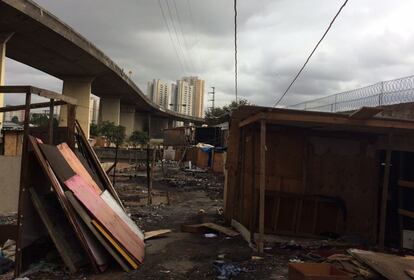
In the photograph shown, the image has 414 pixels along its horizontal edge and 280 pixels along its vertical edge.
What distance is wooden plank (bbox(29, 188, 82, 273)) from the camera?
6.99m

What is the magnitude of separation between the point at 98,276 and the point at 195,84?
241 feet

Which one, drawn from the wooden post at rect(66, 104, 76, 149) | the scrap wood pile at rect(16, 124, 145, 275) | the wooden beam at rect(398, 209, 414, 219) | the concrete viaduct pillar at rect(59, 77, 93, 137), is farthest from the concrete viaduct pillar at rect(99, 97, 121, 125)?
the scrap wood pile at rect(16, 124, 145, 275)

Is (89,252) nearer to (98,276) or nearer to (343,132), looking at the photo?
(98,276)

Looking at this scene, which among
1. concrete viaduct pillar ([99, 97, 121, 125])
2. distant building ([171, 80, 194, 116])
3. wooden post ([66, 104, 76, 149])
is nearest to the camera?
wooden post ([66, 104, 76, 149])

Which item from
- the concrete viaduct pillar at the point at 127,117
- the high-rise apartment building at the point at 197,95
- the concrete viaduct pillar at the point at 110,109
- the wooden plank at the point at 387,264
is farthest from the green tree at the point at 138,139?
the wooden plank at the point at 387,264

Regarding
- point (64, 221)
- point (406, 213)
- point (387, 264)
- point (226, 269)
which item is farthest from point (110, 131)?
point (387, 264)

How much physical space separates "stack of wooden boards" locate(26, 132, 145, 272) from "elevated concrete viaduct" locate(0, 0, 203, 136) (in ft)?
45.5

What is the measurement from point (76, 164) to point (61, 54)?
2346 cm

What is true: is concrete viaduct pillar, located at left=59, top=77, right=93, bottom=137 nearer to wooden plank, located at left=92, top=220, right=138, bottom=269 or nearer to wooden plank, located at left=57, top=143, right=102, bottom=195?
wooden plank, located at left=57, top=143, right=102, bottom=195

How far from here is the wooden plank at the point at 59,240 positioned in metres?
6.99

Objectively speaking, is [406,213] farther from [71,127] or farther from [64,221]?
[71,127]

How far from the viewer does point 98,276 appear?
6879 millimetres

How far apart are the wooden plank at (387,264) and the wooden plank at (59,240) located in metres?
4.46

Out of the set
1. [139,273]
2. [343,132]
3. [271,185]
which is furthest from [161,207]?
[139,273]
